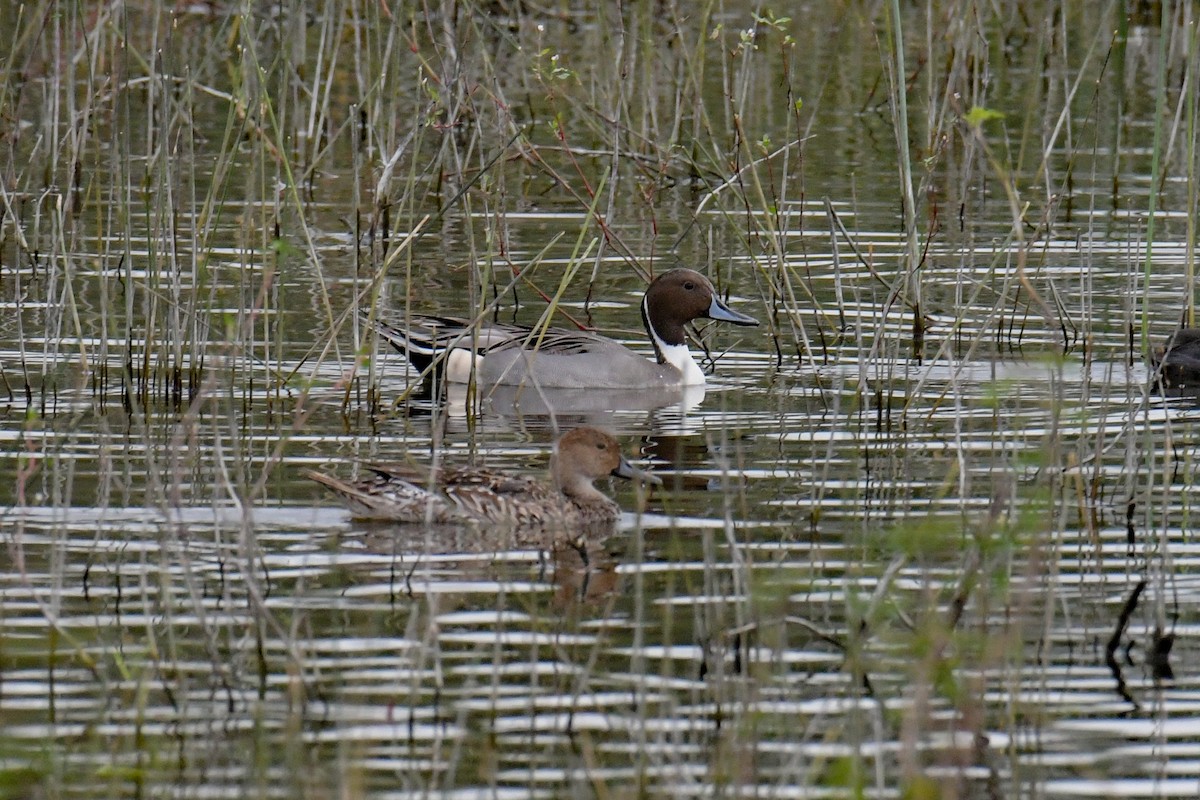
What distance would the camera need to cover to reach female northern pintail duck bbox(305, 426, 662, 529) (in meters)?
7.54

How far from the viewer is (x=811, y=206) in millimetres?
14508

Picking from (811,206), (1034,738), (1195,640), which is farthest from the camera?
(811,206)

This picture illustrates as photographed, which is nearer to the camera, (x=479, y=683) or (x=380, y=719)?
(x=380, y=719)

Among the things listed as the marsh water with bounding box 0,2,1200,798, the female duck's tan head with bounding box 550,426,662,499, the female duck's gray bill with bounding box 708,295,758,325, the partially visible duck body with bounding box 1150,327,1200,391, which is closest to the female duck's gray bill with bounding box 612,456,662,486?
the female duck's tan head with bounding box 550,426,662,499

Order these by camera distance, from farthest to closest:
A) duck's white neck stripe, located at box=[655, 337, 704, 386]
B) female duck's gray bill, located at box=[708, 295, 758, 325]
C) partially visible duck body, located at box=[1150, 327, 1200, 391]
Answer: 1. female duck's gray bill, located at box=[708, 295, 758, 325]
2. duck's white neck stripe, located at box=[655, 337, 704, 386]
3. partially visible duck body, located at box=[1150, 327, 1200, 391]

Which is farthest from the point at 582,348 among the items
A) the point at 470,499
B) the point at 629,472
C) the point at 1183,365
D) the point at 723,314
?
the point at 470,499

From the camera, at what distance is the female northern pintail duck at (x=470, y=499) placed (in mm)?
7535

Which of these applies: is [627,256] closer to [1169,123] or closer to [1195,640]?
[1195,640]

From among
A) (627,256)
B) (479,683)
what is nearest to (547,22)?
(627,256)

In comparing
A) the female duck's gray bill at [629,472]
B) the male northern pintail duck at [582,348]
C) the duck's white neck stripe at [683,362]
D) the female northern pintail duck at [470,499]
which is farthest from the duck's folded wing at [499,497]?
the duck's white neck stripe at [683,362]

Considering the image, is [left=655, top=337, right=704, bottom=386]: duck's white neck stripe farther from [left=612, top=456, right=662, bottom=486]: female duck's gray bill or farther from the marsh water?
[left=612, top=456, right=662, bottom=486]: female duck's gray bill

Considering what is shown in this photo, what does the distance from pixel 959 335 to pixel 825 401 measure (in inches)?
47.1

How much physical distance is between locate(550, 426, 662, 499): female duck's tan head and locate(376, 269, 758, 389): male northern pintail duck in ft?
6.11

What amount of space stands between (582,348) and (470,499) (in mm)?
3118
